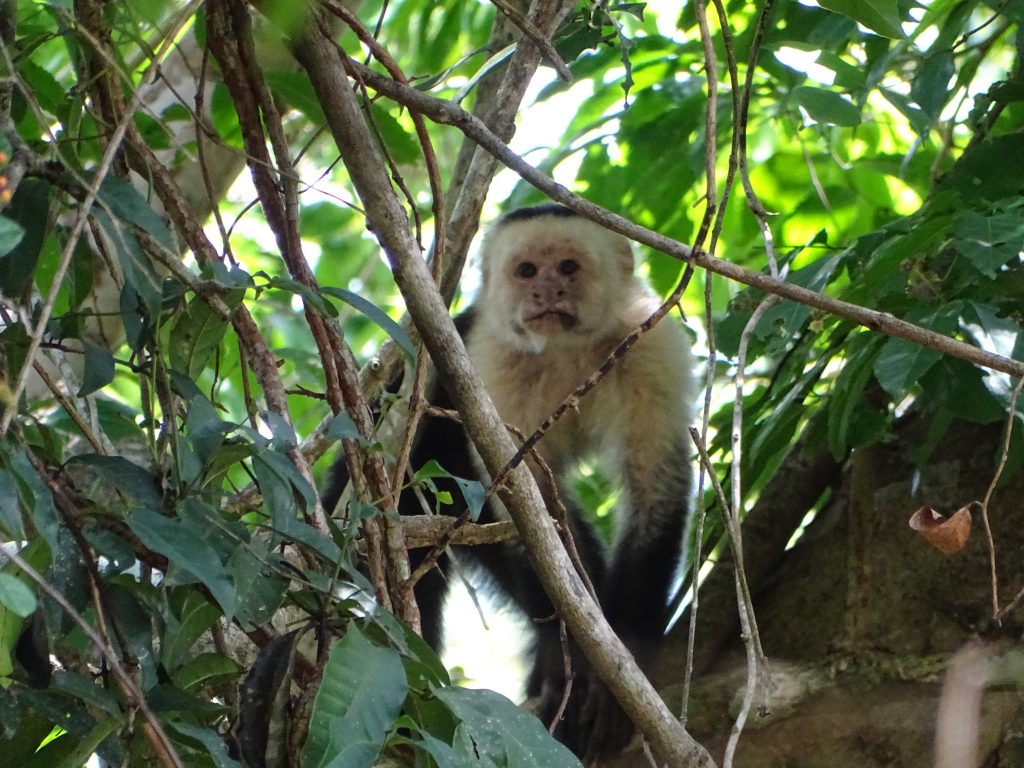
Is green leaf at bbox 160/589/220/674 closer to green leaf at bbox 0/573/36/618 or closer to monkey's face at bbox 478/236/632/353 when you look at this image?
green leaf at bbox 0/573/36/618

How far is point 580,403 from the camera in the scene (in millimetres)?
3664

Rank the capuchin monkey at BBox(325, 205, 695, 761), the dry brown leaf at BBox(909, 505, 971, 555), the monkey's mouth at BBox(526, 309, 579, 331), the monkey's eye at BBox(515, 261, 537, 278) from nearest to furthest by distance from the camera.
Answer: the dry brown leaf at BBox(909, 505, 971, 555), the capuchin monkey at BBox(325, 205, 695, 761), the monkey's mouth at BBox(526, 309, 579, 331), the monkey's eye at BBox(515, 261, 537, 278)

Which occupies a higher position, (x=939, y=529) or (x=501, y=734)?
(x=939, y=529)

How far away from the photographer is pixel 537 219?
12.7 feet

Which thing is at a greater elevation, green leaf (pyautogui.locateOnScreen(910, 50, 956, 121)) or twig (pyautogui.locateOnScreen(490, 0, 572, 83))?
green leaf (pyautogui.locateOnScreen(910, 50, 956, 121))

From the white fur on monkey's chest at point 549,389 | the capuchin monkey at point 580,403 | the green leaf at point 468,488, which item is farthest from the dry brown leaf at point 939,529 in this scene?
the white fur on monkey's chest at point 549,389

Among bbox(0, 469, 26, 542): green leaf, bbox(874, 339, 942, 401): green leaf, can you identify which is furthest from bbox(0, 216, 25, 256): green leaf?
bbox(874, 339, 942, 401): green leaf

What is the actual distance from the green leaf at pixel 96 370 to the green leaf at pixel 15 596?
44cm

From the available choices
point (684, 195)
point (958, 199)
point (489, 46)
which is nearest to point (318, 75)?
point (489, 46)

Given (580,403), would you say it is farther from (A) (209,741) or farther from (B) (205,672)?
(A) (209,741)

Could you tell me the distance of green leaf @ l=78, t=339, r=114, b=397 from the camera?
54.9 inches

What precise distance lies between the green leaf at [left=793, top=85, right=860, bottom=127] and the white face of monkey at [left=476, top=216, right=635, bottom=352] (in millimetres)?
1133

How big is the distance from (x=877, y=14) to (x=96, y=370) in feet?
3.50

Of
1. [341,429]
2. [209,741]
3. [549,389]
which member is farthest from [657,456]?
[209,741]
